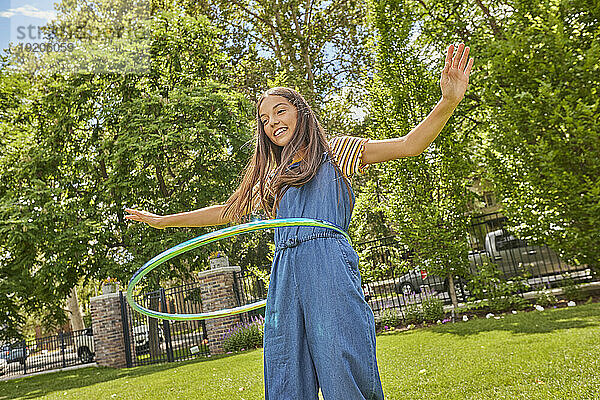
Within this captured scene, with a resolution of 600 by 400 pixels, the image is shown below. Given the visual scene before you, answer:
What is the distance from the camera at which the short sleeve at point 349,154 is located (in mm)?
2133

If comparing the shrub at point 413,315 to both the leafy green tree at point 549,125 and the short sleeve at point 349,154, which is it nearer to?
the leafy green tree at point 549,125

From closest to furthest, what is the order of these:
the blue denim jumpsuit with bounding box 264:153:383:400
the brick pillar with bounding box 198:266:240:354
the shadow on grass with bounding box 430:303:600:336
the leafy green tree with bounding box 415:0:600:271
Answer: the blue denim jumpsuit with bounding box 264:153:383:400 → the shadow on grass with bounding box 430:303:600:336 → the leafy green tree with bounding box 415:0:600:271 → the brick pillar with bounding box 198:266:240:354

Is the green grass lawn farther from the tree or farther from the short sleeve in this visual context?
the tree

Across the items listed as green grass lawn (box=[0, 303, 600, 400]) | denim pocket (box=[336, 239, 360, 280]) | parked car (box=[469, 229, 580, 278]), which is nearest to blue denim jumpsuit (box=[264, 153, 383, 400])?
denim pocket (box=[336, 239, 360, 280])

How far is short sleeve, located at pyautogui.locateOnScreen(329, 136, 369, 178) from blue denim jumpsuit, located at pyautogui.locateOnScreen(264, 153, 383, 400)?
108 mm

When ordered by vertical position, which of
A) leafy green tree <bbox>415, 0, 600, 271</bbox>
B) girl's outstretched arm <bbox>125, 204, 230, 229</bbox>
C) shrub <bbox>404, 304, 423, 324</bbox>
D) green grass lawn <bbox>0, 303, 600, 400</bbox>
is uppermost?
leafy green tree <bbox>415, 0, 600, 271</bbox>

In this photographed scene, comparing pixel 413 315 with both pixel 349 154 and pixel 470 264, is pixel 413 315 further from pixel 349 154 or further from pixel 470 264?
pixel 349 154

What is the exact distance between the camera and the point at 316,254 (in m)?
1.93

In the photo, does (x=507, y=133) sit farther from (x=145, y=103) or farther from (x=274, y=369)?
(x=145, y=103)

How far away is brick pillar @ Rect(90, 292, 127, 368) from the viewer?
12914 mm

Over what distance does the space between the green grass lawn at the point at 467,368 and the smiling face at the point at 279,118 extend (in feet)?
9.62

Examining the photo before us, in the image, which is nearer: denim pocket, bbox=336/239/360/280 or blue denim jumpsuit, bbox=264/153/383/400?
blue denim jumpsuit, bbox=264/153/383/400

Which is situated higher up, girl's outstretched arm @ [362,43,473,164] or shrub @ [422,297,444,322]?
girl's outstretched arm @ [362,43,473,164]

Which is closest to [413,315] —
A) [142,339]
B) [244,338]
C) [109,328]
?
[244,338]
